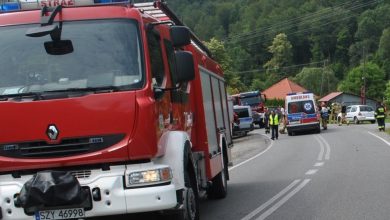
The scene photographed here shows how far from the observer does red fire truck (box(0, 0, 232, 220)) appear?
5.89 meters

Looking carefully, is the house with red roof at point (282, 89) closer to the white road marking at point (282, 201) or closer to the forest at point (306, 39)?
the forest at point (306, 39)

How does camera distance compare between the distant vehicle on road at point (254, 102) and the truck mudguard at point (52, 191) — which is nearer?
the truck mudguard at point (52, 191)

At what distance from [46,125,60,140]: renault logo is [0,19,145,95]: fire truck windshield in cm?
44

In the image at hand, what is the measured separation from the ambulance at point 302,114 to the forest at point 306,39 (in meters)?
74.8

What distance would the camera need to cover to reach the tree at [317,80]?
120m

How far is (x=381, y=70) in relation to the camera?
11781 centimetres

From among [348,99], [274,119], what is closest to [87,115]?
[274,119]

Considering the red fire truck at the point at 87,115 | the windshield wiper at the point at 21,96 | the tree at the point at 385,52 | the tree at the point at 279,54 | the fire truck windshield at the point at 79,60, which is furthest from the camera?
the tree at the point at 279,54

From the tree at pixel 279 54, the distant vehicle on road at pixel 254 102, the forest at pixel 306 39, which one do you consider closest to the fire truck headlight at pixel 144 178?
the distant vehicle on road at pixel 254 102

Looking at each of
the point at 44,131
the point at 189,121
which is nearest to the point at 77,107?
the point at 44,131

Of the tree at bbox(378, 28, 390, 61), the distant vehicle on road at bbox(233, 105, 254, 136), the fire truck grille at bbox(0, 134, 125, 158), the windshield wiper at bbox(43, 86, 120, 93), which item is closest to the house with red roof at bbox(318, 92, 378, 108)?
the tree at bbox(378, 28, 390, 61)

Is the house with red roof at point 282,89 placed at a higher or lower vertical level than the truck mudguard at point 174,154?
higher

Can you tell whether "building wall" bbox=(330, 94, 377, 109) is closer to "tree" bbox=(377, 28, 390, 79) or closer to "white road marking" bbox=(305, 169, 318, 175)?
"tree" bbox=(377, 28, 390, 79)

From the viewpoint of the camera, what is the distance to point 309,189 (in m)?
11.5
